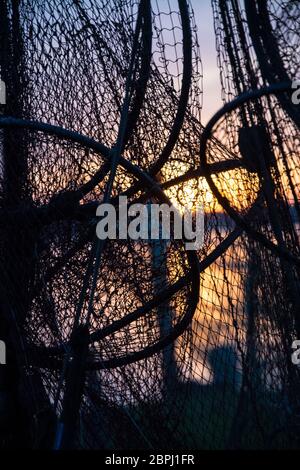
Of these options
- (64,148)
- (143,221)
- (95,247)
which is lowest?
(95,247)

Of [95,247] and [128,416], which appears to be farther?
[128,416]

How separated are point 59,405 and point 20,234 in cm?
77

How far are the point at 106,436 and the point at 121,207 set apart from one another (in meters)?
1.11

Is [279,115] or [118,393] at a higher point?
[279,115]

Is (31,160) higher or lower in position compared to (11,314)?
higher

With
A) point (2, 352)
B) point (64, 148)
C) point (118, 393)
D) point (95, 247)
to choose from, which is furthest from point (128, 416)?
point (64, 148)

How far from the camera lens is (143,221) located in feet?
11.0

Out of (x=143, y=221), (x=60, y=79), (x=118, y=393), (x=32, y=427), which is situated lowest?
(x=32, y=427)

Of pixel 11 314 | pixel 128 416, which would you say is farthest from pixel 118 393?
pixel 11 314

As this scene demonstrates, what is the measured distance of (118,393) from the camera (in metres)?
3.52

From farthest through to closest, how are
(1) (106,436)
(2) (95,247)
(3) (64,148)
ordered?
(1) (106,436)
(3) (64,148)
(2) (95,247)

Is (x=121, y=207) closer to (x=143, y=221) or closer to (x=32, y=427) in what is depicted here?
(x=143, y=221)

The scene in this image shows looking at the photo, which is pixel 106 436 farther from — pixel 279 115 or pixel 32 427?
pixel 279 115

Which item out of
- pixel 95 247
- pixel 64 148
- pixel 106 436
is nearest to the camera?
pixel 95 247
